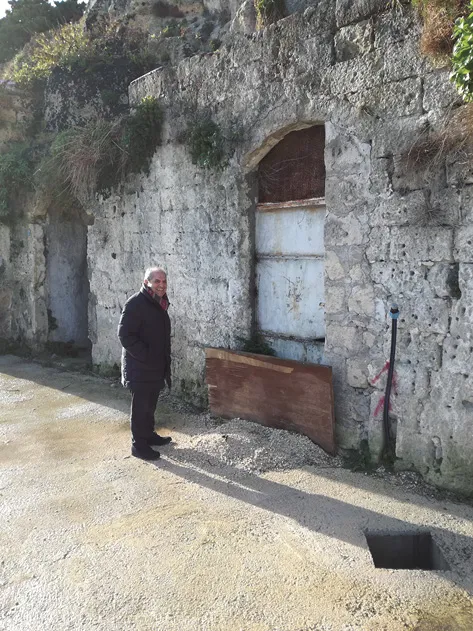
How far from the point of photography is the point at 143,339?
16.1 feet

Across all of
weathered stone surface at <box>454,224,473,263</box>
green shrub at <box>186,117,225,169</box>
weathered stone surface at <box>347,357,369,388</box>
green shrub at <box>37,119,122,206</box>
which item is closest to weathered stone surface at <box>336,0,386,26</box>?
green shrub at <box>186,117,225,169</box>

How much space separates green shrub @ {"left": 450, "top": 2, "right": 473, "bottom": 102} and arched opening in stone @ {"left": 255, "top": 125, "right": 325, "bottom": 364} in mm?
1750

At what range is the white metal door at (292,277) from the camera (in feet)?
17.1

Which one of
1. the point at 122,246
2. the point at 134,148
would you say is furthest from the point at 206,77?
the point at 122,246

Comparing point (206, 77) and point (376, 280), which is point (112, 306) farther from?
point (376, 280)

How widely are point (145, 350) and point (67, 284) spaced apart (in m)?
5.34

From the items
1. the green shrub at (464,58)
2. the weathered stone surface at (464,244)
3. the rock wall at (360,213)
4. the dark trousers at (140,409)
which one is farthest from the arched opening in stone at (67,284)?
the green shrub at (464,58)

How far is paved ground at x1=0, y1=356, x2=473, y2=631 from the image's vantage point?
2857 millimetres

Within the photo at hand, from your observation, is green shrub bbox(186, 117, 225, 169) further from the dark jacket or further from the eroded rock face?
the dark jacket

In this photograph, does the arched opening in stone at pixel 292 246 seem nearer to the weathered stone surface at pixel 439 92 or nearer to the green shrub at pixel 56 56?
the weathered stone surface at pixel 439 92

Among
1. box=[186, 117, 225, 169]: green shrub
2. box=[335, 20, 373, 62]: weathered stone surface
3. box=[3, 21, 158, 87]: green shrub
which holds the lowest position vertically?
box=[186, 117, 225, 169]: green shrub

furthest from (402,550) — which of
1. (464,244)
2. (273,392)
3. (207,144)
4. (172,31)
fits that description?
(172,31)

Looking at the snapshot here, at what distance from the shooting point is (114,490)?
4.32 metres

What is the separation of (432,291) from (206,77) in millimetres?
3572
